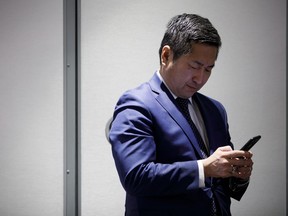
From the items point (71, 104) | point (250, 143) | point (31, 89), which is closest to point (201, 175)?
point (250, 143)

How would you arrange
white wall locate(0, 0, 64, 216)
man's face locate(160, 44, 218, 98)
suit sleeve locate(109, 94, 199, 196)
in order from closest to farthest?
suit sleeve locate(109, 94, 199, 196)
man's face locate(160, 44, 218, 98)
white wall locate(0, 0, 64, 216)

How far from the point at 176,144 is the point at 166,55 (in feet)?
0.86

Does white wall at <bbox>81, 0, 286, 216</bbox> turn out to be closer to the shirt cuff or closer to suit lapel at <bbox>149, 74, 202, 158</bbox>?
suit lapel at <bbox>149, 74, 202, 158</bbox>

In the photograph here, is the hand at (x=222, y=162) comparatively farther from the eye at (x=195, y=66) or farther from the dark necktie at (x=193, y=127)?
the eye at (x=195, y=66)

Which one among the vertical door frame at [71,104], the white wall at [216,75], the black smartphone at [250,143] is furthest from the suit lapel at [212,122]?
the vertical door frame at [71,104]

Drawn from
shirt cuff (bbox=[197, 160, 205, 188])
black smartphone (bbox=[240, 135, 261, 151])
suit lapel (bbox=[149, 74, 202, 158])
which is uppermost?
suit lapel (bbox=[149, 74, 202, 158])

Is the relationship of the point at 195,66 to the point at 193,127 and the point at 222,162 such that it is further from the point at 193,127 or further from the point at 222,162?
the point at 222,162

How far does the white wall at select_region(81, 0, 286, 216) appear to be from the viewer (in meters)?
1.61

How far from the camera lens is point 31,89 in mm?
1590

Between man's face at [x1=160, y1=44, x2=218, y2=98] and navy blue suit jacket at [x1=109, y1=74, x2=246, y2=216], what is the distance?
4cm

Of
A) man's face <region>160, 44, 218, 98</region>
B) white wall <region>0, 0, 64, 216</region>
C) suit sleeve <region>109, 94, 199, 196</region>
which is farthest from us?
white wall <region>0, 0, 64, 216</region>

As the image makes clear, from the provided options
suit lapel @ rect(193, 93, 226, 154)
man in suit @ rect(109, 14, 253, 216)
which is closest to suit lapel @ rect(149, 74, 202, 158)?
man in suit @ rect(109, 14, 253, 216)

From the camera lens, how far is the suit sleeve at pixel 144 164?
869 millimetres

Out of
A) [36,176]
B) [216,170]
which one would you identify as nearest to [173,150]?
[216,170]
